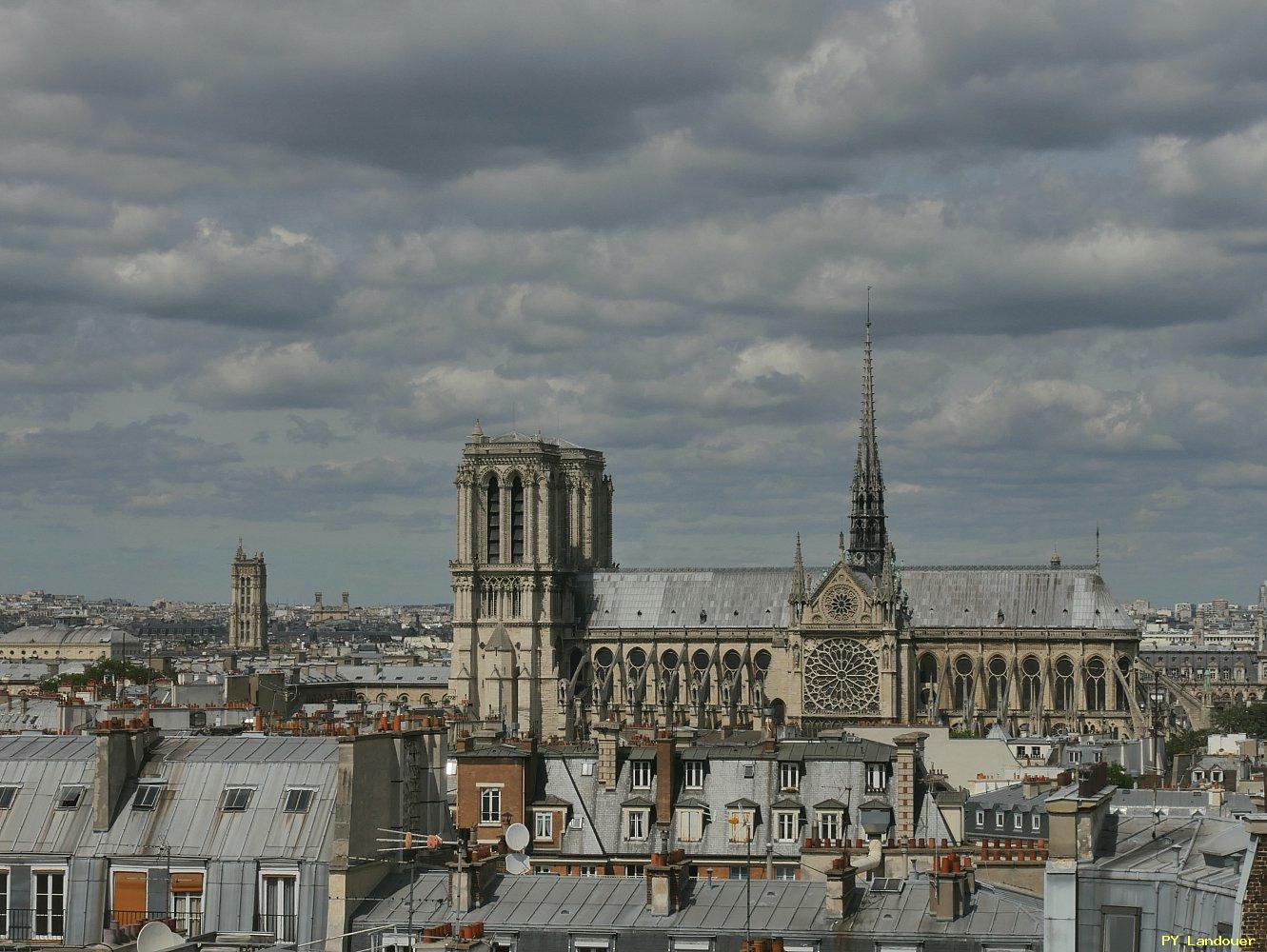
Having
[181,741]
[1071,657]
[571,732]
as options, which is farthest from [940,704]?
[181,741]

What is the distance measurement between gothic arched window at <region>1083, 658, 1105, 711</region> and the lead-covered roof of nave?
10.5 feet

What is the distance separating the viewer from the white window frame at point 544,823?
201 feet

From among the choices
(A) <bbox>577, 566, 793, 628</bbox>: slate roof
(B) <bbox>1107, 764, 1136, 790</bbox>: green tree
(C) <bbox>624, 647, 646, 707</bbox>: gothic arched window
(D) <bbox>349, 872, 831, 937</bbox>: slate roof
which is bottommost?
(B) <bbox>1107, 764, 1136, 790</bbox>: green tree

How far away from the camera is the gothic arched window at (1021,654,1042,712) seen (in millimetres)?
166250

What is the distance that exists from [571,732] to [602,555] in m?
62.8

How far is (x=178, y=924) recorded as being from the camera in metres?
41.1

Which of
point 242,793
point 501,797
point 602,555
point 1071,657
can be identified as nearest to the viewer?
point 242,793

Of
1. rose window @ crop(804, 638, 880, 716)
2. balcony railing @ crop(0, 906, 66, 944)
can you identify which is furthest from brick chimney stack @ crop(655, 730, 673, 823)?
rose window @ crop(804, 638, 880, 716)

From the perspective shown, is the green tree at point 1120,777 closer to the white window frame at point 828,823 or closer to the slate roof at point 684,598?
the white window frame at point 828,823

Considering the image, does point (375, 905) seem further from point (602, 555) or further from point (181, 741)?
point (602, 555)

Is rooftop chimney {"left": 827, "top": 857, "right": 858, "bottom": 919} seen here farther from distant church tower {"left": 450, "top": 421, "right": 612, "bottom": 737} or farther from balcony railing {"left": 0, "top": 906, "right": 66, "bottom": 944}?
distant church tower {"left": 450, "top": 421, "right": 612, "bottom": 737}

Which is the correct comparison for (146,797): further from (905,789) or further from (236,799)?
(905,789)

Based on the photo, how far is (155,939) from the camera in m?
35.8

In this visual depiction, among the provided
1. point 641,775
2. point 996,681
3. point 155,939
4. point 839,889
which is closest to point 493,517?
point 996,681
